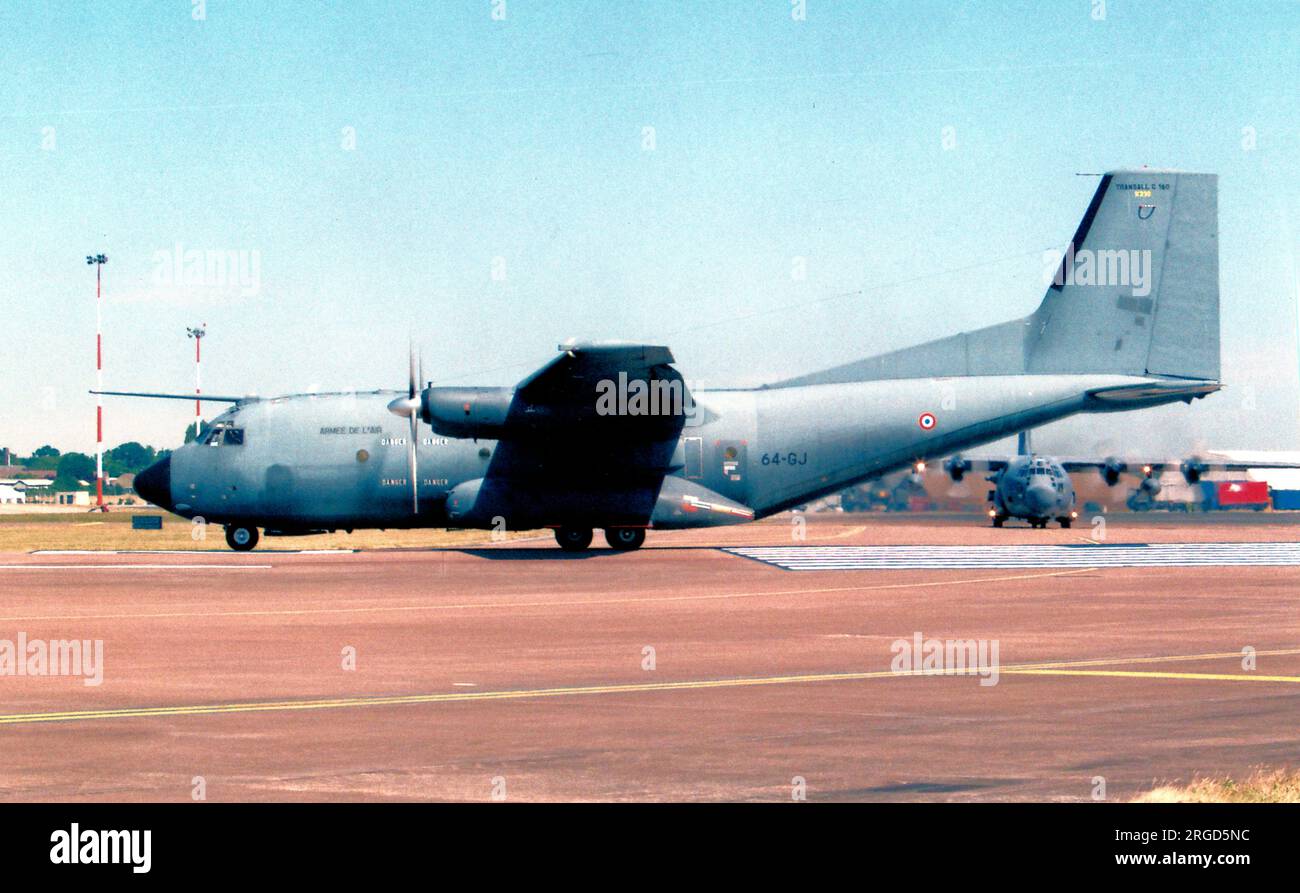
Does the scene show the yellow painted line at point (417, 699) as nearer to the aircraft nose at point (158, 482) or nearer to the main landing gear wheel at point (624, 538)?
the main landing gear wheel at point (624, 538)

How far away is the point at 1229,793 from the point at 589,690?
21.1ft

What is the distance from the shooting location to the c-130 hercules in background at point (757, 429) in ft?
118

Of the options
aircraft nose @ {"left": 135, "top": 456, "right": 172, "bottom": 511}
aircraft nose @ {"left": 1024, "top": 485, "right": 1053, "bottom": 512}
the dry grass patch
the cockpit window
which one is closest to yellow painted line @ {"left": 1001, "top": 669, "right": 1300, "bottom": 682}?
the dry grass patch

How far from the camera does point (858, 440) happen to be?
3656 centimetres

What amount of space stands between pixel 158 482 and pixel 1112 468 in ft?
152

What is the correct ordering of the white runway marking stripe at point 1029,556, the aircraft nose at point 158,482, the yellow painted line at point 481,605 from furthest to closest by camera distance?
the aircraft nose at point 158,482
the white runway marking stripe at point 1029,556
the yellow painted line at point 481,605

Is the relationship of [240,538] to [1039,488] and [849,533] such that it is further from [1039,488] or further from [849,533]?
[1039,488]

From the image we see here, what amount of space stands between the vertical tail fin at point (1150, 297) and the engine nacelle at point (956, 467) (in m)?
27.4

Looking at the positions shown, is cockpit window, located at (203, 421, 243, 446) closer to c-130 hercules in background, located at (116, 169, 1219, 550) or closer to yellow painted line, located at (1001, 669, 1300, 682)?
c-130 hercules in background, located at (116, 169, 1219, 550)

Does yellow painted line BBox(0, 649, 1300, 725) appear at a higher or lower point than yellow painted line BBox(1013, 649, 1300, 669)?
higher

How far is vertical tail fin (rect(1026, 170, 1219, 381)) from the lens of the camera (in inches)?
1471

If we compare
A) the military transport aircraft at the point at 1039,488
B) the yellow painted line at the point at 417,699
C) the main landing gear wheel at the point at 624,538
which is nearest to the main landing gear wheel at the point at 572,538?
the main landing gear wheel at the point at 624,538

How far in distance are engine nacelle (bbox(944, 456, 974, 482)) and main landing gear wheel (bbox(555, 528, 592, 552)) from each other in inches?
1225

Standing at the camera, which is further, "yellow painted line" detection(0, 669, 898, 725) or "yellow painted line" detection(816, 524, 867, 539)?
"yellow painted line" detection(816, 524, 867, 539)
